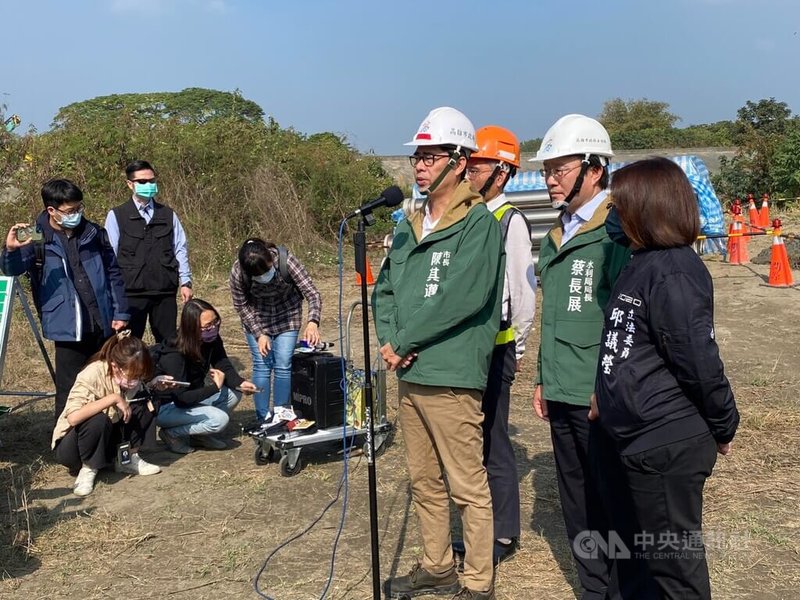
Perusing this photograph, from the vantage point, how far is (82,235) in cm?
542

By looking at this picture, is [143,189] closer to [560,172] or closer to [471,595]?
[560,172]

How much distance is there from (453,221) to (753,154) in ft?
71.5

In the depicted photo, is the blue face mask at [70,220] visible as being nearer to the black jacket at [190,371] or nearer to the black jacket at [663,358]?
the black jacket at [190,371]

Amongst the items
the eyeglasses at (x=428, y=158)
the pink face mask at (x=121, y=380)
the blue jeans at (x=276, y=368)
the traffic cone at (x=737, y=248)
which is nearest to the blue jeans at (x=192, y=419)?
the blue jeans at (x=276, y=368)

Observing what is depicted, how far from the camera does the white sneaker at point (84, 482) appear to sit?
4.98 metres

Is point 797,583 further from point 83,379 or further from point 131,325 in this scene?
point 131,325

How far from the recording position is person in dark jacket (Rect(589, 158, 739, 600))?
2.52 metres

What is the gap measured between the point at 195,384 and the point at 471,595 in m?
2.98

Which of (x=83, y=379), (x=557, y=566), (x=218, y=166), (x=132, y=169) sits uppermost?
(x=218, y=166)

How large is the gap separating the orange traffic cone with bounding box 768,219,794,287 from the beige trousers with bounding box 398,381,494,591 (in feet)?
30.1

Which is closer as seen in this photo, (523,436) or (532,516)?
(532,516)

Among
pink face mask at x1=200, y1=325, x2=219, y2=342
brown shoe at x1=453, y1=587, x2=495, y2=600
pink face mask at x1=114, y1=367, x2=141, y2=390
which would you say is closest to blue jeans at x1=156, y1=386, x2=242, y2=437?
pink face mask at x1=200, y1=325, x2=219, y2=342

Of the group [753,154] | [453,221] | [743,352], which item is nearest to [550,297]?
[453,221]

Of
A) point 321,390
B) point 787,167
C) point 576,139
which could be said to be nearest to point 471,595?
point 576,139
